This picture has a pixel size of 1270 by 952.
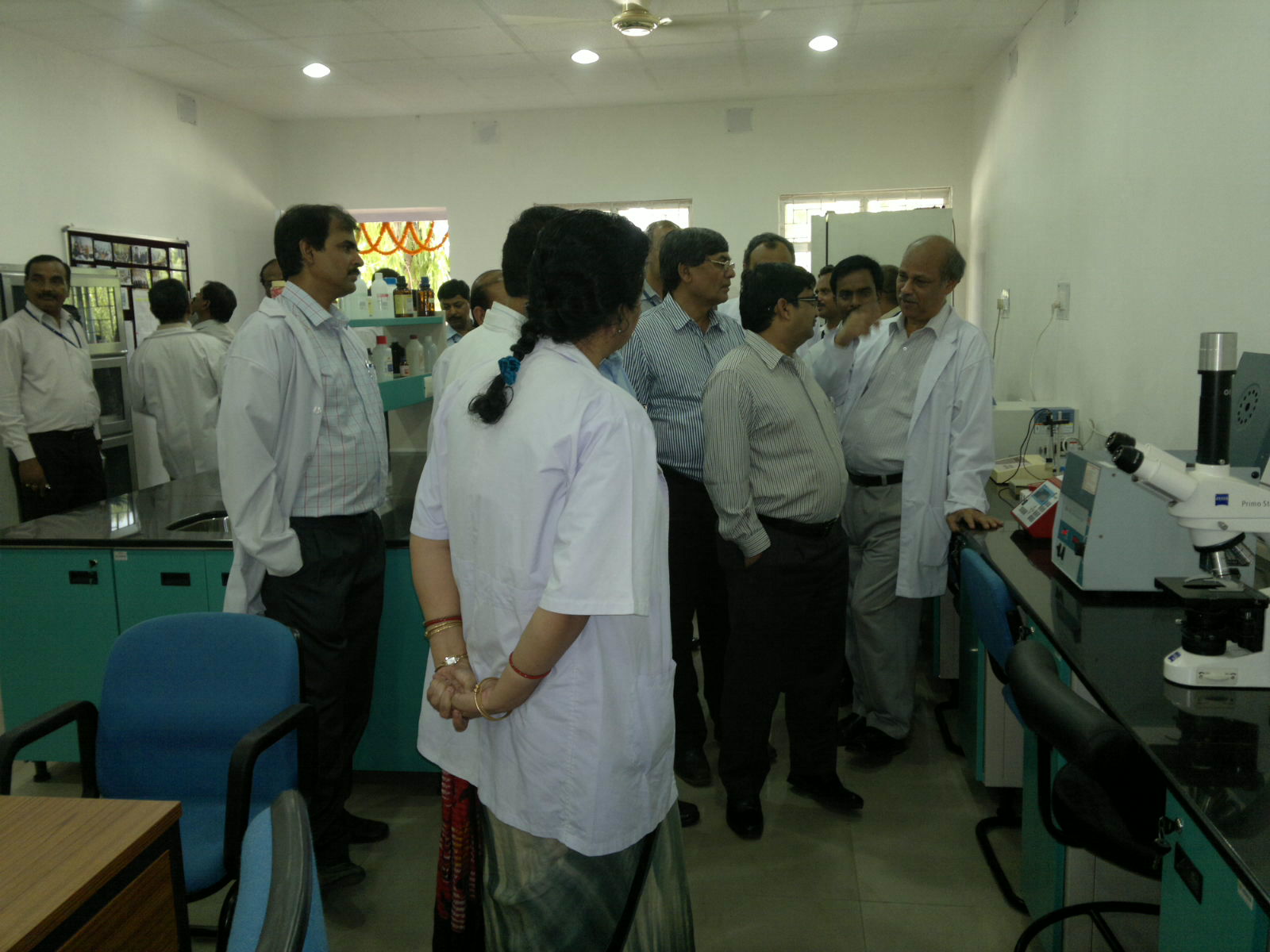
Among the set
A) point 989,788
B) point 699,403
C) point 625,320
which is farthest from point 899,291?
point 625,320

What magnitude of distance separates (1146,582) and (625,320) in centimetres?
134

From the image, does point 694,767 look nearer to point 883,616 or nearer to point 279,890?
point 883,616

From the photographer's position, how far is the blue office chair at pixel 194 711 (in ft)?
6.02

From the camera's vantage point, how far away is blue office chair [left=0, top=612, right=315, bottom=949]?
183 centimetres

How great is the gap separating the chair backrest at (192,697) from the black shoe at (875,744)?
1.90 meters

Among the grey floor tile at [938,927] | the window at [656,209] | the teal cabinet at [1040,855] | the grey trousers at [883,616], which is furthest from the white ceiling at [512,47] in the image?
the grey floor tile at [938,927]

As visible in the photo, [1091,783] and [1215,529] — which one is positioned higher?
[1215,529]

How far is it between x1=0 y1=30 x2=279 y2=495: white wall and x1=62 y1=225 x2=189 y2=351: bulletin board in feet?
0.22

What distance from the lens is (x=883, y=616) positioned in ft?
9.98

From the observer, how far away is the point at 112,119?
6109 mm

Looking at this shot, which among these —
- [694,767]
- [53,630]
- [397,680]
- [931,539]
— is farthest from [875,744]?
[53,630]

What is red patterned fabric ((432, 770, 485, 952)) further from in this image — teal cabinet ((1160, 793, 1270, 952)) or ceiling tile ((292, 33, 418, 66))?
ceiling tile ((292, 33, 418, 66))

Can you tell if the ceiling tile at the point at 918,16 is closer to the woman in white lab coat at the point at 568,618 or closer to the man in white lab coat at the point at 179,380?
the man in white lab coat at the point at 179,380

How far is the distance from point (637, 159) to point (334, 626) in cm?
602
